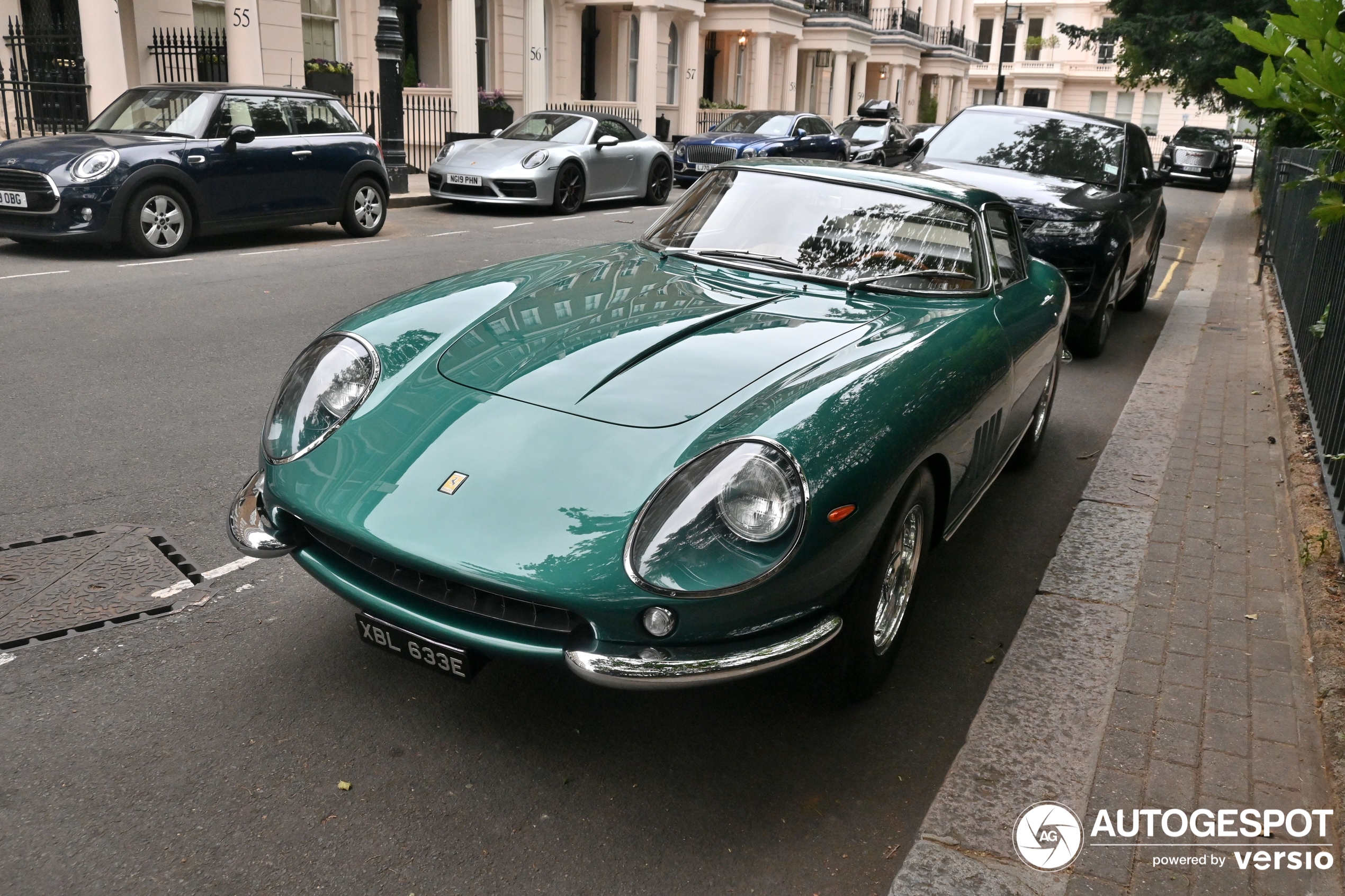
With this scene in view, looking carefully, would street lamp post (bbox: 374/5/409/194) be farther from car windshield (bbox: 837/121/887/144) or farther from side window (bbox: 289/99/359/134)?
car windshield (bbox: 837/121/887/144)

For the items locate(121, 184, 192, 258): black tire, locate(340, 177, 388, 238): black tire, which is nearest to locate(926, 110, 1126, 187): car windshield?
locate(340, 177, 388, 238): black tire

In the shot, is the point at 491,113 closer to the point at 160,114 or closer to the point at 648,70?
the point at 648,70

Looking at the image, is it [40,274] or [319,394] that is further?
[40,274]

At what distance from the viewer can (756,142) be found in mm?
20188

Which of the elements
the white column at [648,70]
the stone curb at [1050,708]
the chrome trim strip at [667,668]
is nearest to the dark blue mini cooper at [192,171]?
the stone curb at [1050,708]

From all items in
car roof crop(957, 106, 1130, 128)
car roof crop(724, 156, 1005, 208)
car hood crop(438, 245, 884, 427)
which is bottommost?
car hood crop(438, 245, 884, 427)

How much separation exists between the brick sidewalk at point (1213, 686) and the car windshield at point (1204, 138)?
29.3 m

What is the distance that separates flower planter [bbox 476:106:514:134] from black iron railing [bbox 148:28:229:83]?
668 cm

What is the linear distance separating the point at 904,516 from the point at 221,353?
517 centimetres

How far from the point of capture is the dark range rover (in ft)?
26.1

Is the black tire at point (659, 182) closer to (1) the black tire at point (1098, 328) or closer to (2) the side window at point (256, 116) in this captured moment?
(2) the side window at point (256, 116)

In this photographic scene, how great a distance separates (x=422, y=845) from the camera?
254 centimetres

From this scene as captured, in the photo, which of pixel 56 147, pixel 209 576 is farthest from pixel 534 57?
pixel 209 576

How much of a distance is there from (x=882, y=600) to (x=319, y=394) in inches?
69.2
